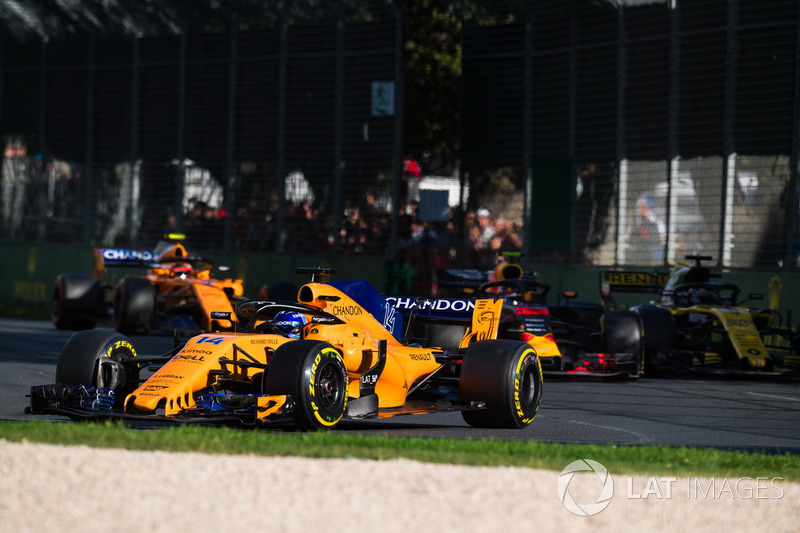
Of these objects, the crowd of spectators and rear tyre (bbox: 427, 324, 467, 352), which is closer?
rear tyre (bbox: 427, 324, 467, 352)

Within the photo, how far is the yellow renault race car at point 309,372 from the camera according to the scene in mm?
8992

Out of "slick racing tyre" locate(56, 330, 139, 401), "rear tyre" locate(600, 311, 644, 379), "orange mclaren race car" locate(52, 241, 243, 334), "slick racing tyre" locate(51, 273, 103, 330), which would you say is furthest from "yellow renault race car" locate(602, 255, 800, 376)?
"slick racing tyre" locate(51, 273, 103, 330)

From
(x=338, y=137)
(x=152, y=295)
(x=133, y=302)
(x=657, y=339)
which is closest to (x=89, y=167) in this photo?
(x=338, y=137)

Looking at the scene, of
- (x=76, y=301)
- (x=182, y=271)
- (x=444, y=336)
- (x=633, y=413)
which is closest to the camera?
(x=633, y=413)

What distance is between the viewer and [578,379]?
15.7 m

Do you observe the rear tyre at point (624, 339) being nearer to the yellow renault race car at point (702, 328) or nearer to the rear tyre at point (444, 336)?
the yellow renault race car at point (702, 328)

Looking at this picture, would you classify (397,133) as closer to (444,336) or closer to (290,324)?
(444,336)

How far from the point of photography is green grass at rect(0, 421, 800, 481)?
7.52 meters

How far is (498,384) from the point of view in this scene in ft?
33.3

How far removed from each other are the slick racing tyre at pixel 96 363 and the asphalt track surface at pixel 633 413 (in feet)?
1.52

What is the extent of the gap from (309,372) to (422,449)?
1.20m

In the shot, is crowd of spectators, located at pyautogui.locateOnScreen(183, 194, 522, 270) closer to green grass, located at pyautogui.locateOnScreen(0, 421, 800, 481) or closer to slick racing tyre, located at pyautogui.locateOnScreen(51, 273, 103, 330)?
slick racing tyre, located at pyautogui.locateOnScreen(51, 273, 103, 330)

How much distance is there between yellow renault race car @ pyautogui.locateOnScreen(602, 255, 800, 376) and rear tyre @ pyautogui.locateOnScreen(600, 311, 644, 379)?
0.40 m

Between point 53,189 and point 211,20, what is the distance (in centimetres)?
528
